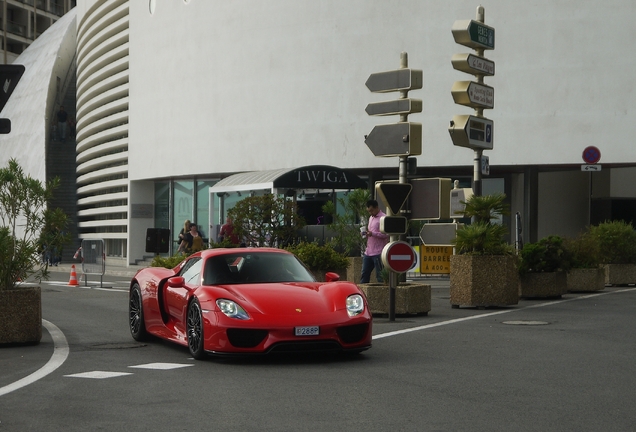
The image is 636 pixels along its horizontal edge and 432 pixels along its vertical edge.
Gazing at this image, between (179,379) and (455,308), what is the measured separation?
9.51 meters

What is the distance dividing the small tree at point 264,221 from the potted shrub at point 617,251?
7384 millimetres

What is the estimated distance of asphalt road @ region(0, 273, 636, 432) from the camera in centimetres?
700

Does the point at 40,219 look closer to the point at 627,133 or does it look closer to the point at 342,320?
the point at 342,320

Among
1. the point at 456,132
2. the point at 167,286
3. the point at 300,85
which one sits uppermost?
the point at 300,85

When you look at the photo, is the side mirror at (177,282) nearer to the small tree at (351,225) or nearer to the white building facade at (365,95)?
the small tree at (351,225)

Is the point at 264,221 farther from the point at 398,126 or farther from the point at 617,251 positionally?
the point at 617,251

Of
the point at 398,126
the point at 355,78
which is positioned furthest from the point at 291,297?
the point at 355,78

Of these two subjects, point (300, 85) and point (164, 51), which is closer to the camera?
point (300, 85)

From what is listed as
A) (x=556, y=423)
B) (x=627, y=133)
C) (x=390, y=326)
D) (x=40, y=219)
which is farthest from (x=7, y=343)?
(x=627, y=133)

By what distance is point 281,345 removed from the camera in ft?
33.1

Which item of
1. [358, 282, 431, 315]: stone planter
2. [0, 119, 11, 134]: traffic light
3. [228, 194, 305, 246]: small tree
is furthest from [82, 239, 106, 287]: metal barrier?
[0, 119, 11, 134]: traffic light

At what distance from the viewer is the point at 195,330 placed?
10.7 metres

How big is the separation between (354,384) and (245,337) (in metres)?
1.84

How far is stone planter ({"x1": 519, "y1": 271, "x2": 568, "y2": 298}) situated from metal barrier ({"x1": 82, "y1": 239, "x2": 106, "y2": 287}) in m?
13.1
